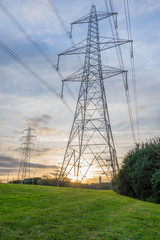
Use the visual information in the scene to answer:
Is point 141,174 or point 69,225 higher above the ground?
point 141,174

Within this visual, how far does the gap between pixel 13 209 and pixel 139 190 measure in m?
14.9

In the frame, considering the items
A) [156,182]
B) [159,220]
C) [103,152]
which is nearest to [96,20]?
[103,152]

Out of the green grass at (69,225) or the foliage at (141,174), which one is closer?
the green grass at (69,225)

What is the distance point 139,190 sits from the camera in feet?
65.6

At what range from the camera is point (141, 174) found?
19500 mm

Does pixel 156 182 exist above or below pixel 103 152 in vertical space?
below

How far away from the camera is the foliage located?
732 inches

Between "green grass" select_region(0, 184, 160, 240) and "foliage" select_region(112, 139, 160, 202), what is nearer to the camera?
"green grass" select_region(0, 184, 160, 240)

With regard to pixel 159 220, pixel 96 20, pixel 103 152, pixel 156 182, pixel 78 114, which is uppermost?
pixel 96 20

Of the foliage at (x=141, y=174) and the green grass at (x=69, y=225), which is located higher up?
the foliage at (x=141, y=174)

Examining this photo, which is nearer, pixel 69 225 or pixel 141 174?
pixel 69 225

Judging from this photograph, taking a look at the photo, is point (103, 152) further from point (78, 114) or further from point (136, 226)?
point (136, 226)

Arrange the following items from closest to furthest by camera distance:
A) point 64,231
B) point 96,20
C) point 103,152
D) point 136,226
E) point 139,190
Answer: point 64,231
point 136,226
point 139,190
point 103,152
point 96,20

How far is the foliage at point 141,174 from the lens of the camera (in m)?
18.6
